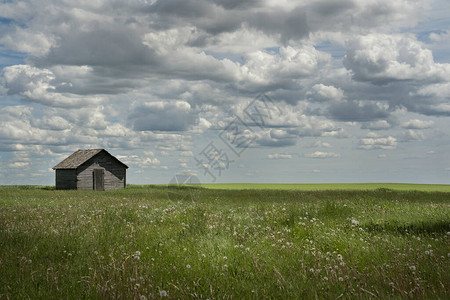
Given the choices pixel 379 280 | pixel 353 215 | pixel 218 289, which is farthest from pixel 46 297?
pixel 353 215

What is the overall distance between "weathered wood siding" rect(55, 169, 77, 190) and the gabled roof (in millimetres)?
717

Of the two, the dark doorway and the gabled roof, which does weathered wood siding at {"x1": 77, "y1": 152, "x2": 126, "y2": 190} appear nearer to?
the dark doorway

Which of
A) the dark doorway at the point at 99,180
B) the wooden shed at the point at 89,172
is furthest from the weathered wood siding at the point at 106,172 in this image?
the dark doorway at the point at 99,180

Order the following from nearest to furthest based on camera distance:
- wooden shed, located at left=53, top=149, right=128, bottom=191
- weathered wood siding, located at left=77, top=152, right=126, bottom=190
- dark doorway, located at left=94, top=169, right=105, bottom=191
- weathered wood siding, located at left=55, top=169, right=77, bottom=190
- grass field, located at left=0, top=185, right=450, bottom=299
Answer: grass field, located at left=0, top=185, right=450, bottom=299, weathered wood siding, located at left=55, top=169, right=77, bottom=190, wooden shed, located at left=53, top=149, right=128, bottom=191, weathered wood siding, located at left=77, top=152, right=126, bottom=190, dark doorway, located at left=94, top=169, right=105, bottom=191

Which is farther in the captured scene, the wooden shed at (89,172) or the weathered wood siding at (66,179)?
the wooden shed at (89,172)

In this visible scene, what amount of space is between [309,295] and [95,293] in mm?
2782

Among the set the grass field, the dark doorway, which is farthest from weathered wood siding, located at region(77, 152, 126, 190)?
the grass field

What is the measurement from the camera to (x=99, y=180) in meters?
48.5

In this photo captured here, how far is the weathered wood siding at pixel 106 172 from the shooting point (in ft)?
155

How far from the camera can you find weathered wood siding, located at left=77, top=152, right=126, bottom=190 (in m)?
47.2

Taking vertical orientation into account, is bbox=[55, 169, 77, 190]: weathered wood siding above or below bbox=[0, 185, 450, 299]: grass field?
above

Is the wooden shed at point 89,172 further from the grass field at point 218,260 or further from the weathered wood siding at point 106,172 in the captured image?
the grass field at point 218,260

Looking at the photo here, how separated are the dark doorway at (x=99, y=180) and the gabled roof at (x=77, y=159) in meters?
2.25

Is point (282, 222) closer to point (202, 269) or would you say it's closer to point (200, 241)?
point (200, 241)
